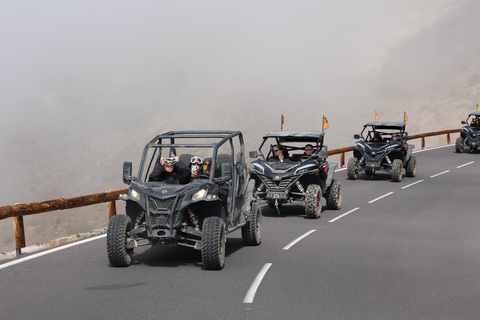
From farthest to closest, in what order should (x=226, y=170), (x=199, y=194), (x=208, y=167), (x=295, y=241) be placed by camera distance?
(x=295, y=241), (x=208, y=167), (x=226, y=170), (x=199, y=194)

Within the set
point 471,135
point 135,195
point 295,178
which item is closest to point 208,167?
point 135,195

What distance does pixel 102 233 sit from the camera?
14.6 meters

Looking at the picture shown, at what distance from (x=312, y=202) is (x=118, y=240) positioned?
7096 mm

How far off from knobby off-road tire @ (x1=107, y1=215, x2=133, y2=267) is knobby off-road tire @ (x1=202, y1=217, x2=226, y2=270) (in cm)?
119

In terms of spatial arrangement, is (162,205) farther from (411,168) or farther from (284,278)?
(411,168)

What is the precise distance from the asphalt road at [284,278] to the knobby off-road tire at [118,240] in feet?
0.70

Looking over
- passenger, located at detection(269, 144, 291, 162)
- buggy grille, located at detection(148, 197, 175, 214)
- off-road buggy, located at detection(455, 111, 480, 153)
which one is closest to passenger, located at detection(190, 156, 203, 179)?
buggy grille, located at detection(148, 197, 175, 214)

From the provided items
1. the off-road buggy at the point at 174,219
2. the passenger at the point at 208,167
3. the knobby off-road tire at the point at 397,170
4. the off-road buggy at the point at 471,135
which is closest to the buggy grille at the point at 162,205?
the off-road buggy at the point at 174,219

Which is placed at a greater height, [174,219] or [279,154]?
[279,154]

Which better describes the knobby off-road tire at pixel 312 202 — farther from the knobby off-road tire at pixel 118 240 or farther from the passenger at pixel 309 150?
the knobby off-road tire at pixel 118 240

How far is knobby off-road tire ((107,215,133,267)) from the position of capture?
10.1m

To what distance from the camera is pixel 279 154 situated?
1752cm

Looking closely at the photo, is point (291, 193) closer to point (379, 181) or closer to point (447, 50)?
point (379, 181)

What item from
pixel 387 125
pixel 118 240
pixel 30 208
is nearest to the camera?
pixel 118 240
